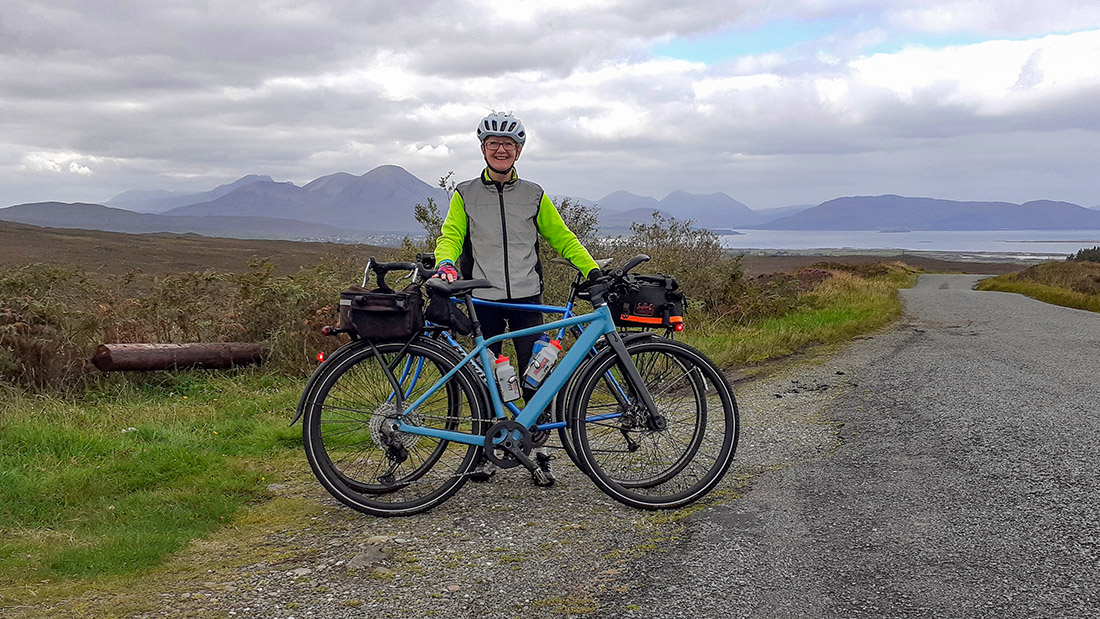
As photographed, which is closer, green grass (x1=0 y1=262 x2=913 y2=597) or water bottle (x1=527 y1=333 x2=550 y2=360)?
green grass (x1=0 y1=262 x2=913 y2=597)

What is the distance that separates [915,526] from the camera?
4020 millimetres

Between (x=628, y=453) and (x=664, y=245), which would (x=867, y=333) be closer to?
(x=664, y=245)

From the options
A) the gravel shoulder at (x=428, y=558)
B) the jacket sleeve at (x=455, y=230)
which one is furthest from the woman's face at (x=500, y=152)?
the gravel shoulder at (x=428, y=558)

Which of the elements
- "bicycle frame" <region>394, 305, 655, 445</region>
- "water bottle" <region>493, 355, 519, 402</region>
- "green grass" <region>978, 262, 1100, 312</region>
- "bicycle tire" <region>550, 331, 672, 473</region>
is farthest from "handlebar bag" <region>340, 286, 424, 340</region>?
"green grass" <region>978, 262, 1100, 312</region>

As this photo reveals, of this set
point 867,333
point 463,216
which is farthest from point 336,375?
point 867,333

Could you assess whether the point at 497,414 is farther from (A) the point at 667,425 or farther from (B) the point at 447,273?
(A) the point at 667,425

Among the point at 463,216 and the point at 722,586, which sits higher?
the point at 463,216

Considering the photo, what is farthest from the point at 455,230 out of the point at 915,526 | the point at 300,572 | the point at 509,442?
the point at 915,526

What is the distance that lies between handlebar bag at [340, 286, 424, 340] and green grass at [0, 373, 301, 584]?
1.30m

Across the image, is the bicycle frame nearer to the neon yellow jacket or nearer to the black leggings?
the black leggings

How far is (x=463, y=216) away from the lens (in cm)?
Result: 490

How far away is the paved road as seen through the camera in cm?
322

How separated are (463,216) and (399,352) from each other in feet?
3.33

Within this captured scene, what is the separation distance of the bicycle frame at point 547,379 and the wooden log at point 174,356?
5.01 m
